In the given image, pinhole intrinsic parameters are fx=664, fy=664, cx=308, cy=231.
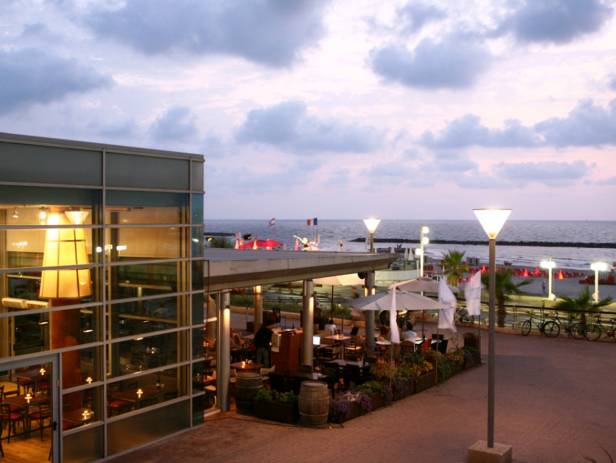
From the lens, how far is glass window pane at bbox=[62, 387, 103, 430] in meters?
10.8

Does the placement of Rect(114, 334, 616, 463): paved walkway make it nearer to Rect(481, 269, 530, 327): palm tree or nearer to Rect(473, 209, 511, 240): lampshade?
Rect(473, 209, 511, 240): lampshade

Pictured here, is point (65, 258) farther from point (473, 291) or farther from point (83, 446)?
point (473, 291)

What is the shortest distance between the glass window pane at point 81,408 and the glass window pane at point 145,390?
9.2 inches

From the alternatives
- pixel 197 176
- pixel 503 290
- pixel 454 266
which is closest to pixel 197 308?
pixel 197 176

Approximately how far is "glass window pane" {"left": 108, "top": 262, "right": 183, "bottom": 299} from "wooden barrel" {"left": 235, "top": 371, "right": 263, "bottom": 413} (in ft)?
9.44

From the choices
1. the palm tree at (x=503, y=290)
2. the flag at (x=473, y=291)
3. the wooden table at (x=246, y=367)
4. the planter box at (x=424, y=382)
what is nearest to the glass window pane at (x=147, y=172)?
the wooden table at (x=246, y=367)

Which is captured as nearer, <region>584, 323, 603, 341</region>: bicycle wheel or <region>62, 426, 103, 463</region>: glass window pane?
<region>62, 426, 103, 463</region>: glass window pane

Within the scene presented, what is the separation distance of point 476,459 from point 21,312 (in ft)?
25.2

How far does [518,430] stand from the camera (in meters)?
13.2

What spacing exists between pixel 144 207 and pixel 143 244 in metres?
0.68

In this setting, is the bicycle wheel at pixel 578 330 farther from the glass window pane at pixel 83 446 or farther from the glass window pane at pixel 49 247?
the glass window pane at pixel 49 247

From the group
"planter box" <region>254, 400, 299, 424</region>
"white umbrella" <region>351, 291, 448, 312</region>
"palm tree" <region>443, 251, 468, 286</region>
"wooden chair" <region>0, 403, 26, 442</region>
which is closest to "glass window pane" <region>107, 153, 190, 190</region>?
"wooden chair" <region>0, 403, 26, 442</region>

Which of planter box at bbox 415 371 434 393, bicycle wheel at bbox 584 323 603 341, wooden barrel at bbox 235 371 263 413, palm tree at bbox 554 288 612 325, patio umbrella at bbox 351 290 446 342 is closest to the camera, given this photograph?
wooden barrel at bbox 235 371 263 413

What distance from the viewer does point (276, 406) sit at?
1368 cm
